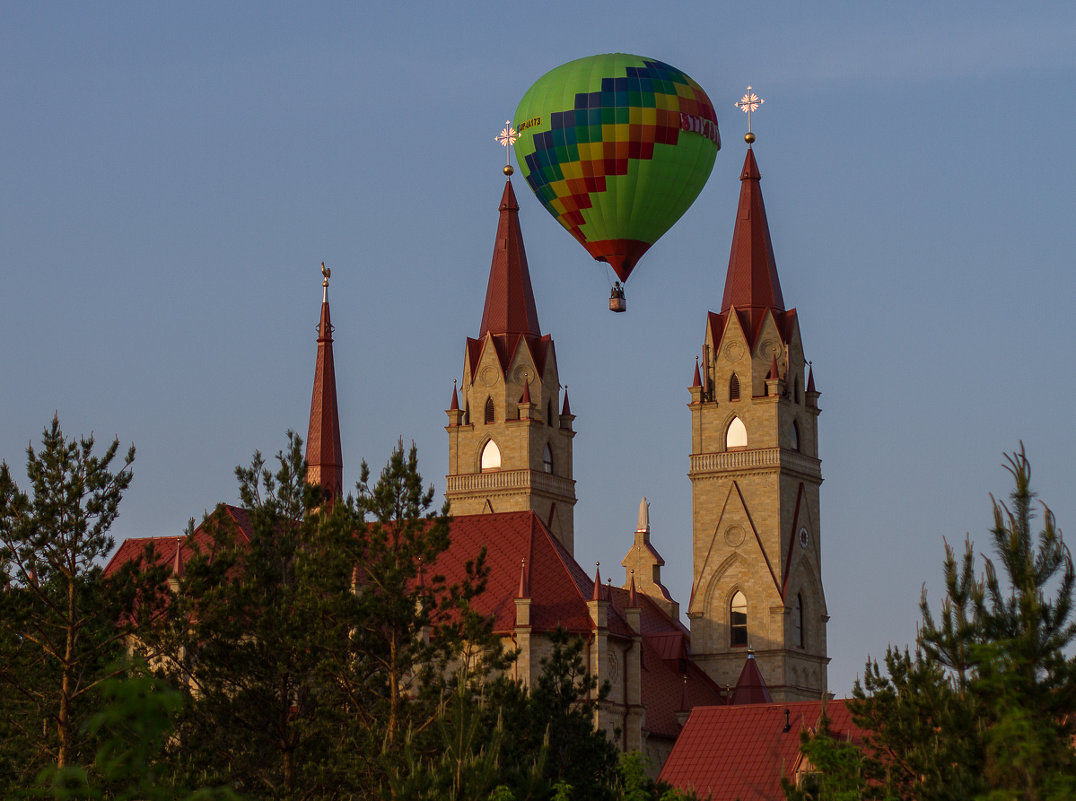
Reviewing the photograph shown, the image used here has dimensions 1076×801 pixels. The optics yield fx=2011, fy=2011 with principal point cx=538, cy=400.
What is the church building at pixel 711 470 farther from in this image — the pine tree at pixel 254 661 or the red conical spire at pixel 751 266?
the pine tree at pixel 254 661

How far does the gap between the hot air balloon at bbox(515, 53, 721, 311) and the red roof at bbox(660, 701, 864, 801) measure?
1280cm

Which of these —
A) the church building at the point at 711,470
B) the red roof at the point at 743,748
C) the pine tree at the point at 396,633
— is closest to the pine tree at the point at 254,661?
the pine tree at the point at 396,633

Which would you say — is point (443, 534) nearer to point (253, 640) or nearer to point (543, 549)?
point (253, 640)

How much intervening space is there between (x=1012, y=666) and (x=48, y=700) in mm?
18559

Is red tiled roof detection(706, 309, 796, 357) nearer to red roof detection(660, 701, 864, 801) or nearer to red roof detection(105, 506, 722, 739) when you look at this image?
red roof detection(105, 506, 722, 739)

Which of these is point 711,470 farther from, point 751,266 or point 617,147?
point 617,147

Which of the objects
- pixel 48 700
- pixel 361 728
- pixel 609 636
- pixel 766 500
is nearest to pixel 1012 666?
pixel 361 728

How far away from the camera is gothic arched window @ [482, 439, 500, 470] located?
7388 cm

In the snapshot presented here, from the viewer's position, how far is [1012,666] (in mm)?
23766

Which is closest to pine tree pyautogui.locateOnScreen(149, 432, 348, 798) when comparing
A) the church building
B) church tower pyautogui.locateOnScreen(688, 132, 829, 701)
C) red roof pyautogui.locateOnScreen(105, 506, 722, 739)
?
red roof pyautogui.locateOnScreen(105, 506, 722, 739)

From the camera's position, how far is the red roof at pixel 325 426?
72312 mm

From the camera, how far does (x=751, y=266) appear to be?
72.9 metres

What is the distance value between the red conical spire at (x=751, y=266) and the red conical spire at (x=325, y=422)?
48.5 feet

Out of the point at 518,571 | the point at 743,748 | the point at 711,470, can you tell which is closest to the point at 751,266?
the point at 711,470
